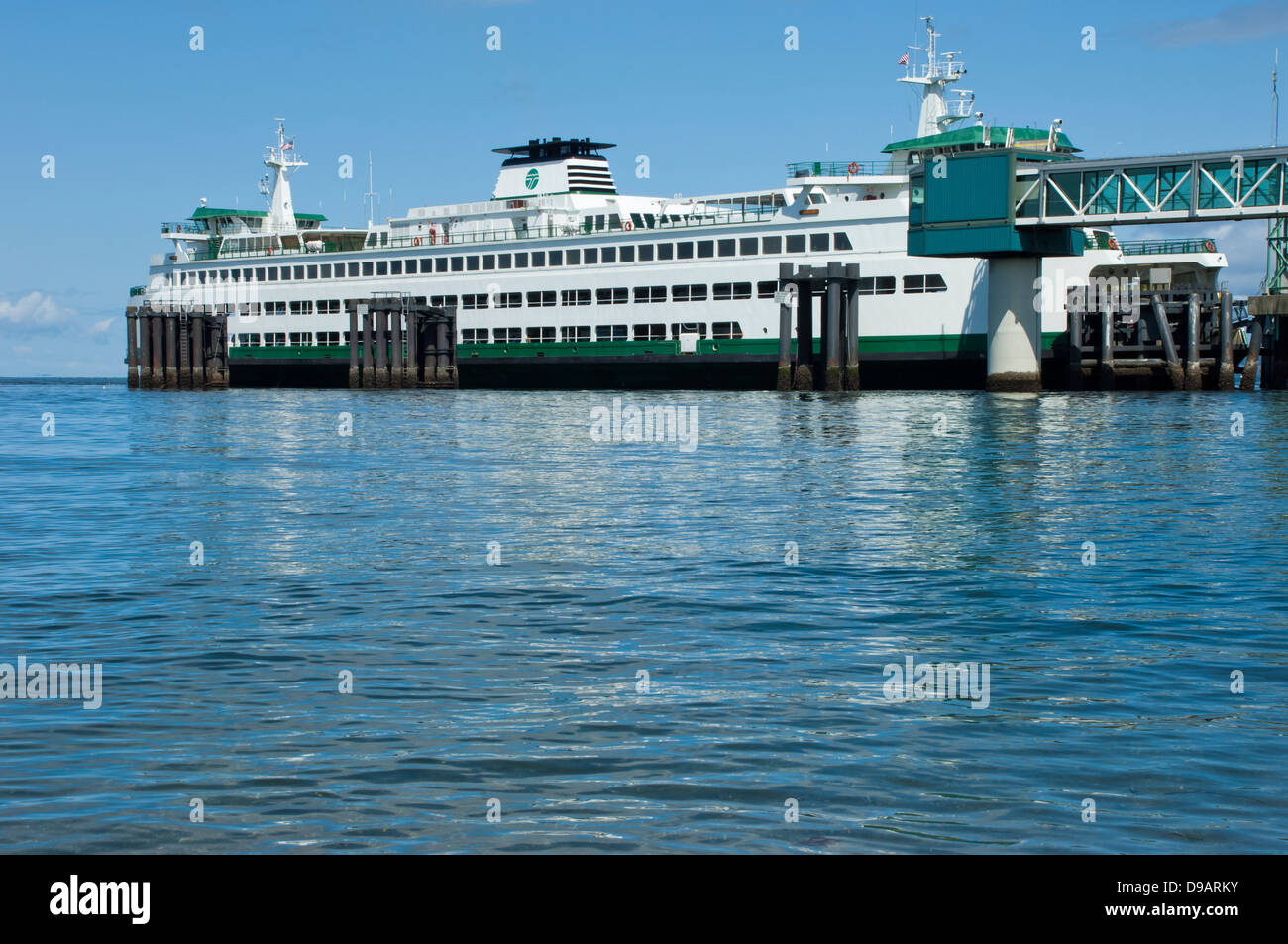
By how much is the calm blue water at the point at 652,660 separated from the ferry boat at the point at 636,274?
121 ft

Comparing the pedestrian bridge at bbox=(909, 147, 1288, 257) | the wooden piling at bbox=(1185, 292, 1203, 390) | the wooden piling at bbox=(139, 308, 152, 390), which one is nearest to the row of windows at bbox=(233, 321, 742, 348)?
the wooden piling at bbox=(139, 308, 152, 390)

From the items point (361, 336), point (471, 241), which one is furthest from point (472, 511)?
point (361, 336)

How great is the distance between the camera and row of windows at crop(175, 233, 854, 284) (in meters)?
65.0

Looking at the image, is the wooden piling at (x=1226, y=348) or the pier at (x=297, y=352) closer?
the wooden piling at (x=1226, y=348)

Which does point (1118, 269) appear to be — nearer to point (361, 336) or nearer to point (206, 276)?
point (361, 336)

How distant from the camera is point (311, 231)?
297 ft

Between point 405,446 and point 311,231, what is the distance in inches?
2327

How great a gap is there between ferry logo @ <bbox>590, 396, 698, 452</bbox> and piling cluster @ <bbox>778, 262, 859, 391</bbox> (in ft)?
30.9

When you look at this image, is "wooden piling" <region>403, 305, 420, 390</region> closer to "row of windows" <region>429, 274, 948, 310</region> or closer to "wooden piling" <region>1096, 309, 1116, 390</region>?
"row of windows" <region>429, 274, 948, 310</region>

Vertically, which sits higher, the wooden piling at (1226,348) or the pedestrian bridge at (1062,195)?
the pedestrian bridge at (1062,195)

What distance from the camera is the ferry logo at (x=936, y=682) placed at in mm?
9648

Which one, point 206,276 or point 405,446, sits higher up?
point 206,276

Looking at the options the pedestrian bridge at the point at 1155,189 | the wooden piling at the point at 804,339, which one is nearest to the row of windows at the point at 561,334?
the wooden piling at the point at 804,339

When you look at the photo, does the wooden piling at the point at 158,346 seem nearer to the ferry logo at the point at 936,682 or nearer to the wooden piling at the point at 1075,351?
the wooden piling at the point at 1075,351
